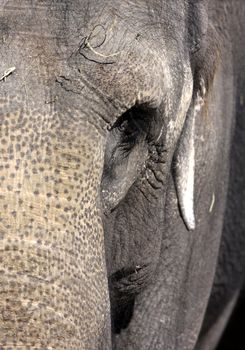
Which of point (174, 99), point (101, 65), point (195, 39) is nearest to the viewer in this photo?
point (101, 65)

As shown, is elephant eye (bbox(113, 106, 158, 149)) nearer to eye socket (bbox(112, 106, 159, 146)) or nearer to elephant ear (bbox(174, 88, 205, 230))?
eye socket (bbox(112, 106, 159, 146))

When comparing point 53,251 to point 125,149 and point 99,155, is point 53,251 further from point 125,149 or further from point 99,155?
point 125,149

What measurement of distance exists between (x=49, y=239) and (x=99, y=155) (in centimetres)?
12

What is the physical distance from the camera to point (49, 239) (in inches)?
49.1

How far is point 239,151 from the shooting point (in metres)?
2.34

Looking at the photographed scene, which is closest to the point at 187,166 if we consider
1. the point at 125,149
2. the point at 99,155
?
the point at 125,149

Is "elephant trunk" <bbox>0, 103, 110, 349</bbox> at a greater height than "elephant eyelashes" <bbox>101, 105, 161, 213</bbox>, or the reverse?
"elephant eyelashes" <bbox>101, 105, 161, 213</bbox>

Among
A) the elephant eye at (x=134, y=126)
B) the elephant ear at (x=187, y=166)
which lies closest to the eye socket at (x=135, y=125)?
the elephant eye at (x=134, y=126)

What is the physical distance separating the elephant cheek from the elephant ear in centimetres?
33

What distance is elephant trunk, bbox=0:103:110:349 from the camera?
48.0 inches

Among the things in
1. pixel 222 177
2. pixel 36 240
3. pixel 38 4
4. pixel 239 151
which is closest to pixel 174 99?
pixel 38 4

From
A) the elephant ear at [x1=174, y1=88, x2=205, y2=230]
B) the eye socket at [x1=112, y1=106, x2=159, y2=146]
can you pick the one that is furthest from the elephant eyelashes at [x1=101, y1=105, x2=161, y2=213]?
the elephant ear at [x1=174, y1=88, x2=205, y2=230]

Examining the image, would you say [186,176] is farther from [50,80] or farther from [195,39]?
[50,80]

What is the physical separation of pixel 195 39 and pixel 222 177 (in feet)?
1.47
